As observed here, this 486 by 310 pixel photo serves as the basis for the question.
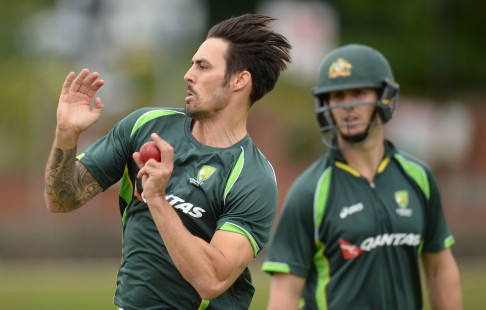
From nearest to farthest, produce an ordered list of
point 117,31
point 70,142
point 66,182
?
point 70,142
point 66,182
point 117,31

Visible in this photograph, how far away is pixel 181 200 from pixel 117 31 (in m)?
20.3

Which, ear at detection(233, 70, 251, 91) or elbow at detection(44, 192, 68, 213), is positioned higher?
ear at detection(233, 70, 251, 91)

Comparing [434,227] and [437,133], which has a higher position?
[434,227]

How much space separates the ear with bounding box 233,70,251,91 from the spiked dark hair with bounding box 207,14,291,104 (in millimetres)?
24

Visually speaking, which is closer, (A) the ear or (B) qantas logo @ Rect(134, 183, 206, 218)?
(B) qantas logo @ Rect(134, 183, 206, 218)

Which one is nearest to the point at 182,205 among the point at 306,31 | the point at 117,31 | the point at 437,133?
the point at 306,31

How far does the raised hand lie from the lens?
545cm

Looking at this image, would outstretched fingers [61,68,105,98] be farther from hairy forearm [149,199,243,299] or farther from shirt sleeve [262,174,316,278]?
shirt sleeve [262,174,316,278]

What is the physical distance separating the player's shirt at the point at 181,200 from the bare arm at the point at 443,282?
3.98ft

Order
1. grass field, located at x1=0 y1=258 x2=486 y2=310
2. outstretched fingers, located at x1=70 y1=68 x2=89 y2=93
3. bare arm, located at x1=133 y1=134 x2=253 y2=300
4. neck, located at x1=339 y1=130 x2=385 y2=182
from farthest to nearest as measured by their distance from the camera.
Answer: grass field, located at x1=0 y1=258 x2=486 y2=310 → neck, located at x1=339 y1=130 x2=385 y2=182 → outstretched fingers, located at x1=70 y1=68 x2=89 y2=93 → bare arm, located at x1=133 y1=134 x2=253 y2=300

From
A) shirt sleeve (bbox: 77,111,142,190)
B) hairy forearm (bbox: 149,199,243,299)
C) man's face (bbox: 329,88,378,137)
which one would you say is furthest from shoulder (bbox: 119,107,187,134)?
man's face (bbox: 329,88,378,137)

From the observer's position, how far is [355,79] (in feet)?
21.5

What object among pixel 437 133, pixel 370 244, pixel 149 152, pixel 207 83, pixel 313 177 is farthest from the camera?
pixel 437 133

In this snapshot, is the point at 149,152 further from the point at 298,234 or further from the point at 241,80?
the point at 298,234
